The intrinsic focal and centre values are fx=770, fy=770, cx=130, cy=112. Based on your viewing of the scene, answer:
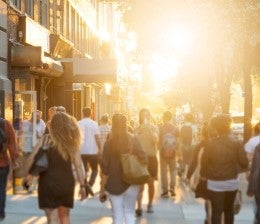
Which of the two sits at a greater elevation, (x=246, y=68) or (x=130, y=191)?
Answer: (x=246, y=68)

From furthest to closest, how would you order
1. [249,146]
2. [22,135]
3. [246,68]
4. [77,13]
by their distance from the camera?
[77,13], [246,68], [22,135], [249,146]

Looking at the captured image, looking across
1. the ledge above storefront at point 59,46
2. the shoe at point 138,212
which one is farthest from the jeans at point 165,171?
the ledge above storefront at point 59,46

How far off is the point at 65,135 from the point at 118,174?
3.71ft

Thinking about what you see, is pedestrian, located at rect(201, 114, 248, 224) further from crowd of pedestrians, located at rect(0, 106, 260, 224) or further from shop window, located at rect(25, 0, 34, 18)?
shop window, located at rect(25, 0, 34, 18)

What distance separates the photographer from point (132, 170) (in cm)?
869

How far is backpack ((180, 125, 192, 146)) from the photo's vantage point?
18781mm

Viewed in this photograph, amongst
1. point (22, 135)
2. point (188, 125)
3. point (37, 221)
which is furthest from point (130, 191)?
point (188, 125)

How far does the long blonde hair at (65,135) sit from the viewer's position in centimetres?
788

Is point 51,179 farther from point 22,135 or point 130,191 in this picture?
point 22,135

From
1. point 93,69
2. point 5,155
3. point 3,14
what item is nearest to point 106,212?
point 5,155

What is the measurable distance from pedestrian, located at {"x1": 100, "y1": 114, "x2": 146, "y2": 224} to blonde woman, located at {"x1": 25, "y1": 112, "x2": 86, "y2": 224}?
89 cm

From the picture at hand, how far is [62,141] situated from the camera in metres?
7.88

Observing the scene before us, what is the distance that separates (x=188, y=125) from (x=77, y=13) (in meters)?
18.9

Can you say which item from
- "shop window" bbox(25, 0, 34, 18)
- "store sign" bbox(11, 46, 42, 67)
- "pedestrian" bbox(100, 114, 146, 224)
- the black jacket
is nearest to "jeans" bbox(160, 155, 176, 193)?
"store sign" bbox(11, 46, 42, 67)
